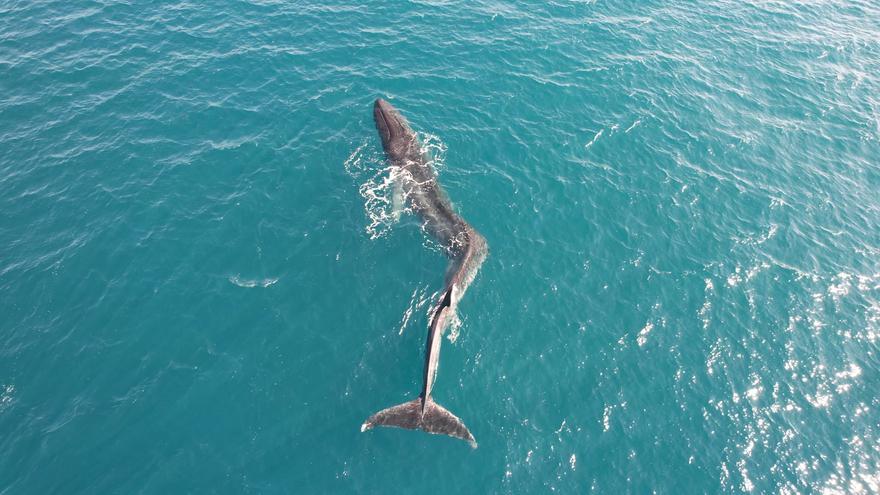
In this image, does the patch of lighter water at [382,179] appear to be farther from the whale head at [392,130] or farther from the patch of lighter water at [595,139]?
the patch of lighter water at [595,139]

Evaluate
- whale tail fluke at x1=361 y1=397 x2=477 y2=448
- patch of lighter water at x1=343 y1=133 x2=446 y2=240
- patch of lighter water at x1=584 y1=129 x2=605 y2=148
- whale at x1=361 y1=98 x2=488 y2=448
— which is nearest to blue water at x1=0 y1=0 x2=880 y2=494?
patch of lighter water at x1=584 y1=129 x2=605 y2=148

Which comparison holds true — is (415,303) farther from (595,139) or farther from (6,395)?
(6,395)

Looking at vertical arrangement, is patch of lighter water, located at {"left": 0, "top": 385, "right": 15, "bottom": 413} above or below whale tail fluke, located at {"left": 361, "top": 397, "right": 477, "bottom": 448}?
below

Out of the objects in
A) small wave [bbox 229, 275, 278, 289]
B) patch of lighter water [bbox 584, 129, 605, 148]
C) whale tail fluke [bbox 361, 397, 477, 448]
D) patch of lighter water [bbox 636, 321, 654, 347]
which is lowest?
whale tail fluke [bbox 361, 397, 477, 448]

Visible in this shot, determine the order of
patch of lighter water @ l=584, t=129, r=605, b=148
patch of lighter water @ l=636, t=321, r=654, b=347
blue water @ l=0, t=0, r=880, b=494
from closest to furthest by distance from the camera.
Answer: blue water @ l=0, t=0, r=880, b=494, patch of lighter water @ l=636, t=321, r=654, b=347, patch of lighter water @ l=584, t=129, r=605, b=148

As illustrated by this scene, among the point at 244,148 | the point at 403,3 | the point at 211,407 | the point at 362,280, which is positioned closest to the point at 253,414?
the point at 211,407

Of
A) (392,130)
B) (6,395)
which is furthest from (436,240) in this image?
(6,395)

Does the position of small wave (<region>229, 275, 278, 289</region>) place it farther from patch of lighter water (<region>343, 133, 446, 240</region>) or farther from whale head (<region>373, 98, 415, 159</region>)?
whale head (<region>373, 98, 415, 159</region>)
